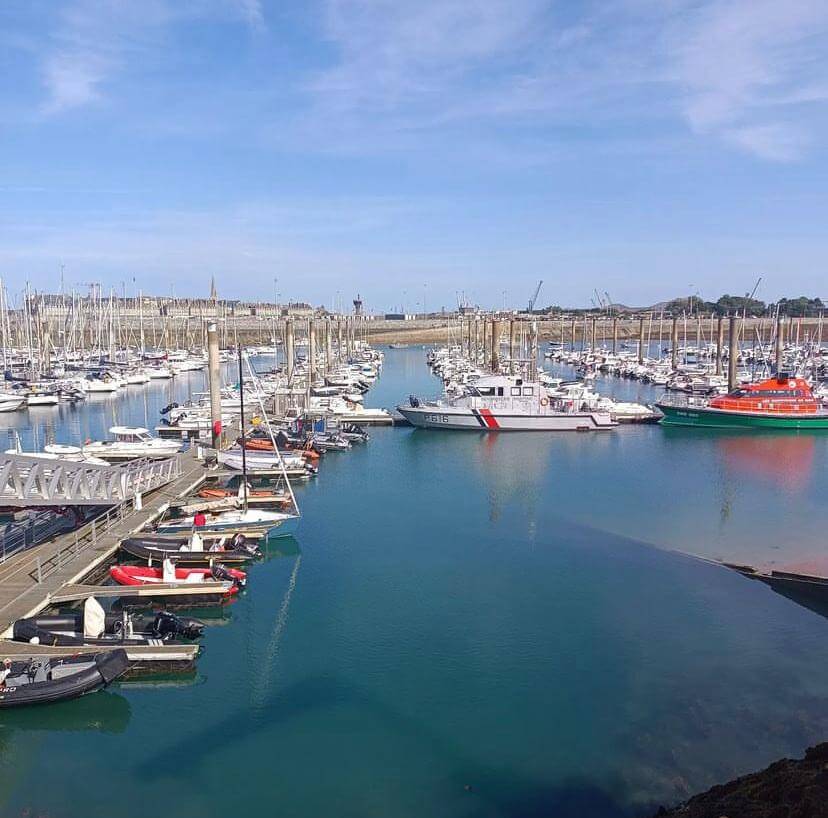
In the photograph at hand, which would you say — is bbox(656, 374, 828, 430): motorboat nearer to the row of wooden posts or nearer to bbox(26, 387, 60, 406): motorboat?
the row of wooden posts

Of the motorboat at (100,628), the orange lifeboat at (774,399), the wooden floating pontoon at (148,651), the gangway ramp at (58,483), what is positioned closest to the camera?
the wooden floating pontoon at (148,651)

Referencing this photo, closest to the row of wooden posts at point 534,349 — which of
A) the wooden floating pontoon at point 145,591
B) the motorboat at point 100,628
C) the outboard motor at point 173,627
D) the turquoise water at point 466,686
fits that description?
the turquoise water at point 466,686

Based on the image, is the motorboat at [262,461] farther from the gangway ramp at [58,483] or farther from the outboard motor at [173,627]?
the outboard motor at [173,627]

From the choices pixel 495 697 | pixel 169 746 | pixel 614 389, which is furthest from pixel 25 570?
pixel 614 389

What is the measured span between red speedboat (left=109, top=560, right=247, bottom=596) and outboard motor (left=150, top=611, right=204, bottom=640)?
2.31 m

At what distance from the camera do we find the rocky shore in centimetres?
936

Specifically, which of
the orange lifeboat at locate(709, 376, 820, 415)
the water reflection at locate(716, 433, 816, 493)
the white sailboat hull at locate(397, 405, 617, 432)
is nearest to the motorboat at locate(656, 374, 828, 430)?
the orange lifeboat at locate(709, 376, 820, 415)

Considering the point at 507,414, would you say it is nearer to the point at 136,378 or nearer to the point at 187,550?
the point at 187,550

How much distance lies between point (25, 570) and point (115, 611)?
3.09 m

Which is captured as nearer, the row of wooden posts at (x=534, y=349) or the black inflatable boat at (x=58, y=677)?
the black inflatable boat at (x=58, y=677)

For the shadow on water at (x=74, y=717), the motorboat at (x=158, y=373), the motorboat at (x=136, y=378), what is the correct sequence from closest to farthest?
the shadow on water at (x=74, y=717) → the motorboat at (x=136, y=378) → the motorboat at (x=158, y=373)

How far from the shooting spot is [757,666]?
653 inches

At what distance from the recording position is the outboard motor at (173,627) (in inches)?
677

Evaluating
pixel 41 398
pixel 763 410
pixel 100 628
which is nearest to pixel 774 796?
pixel 100 628
